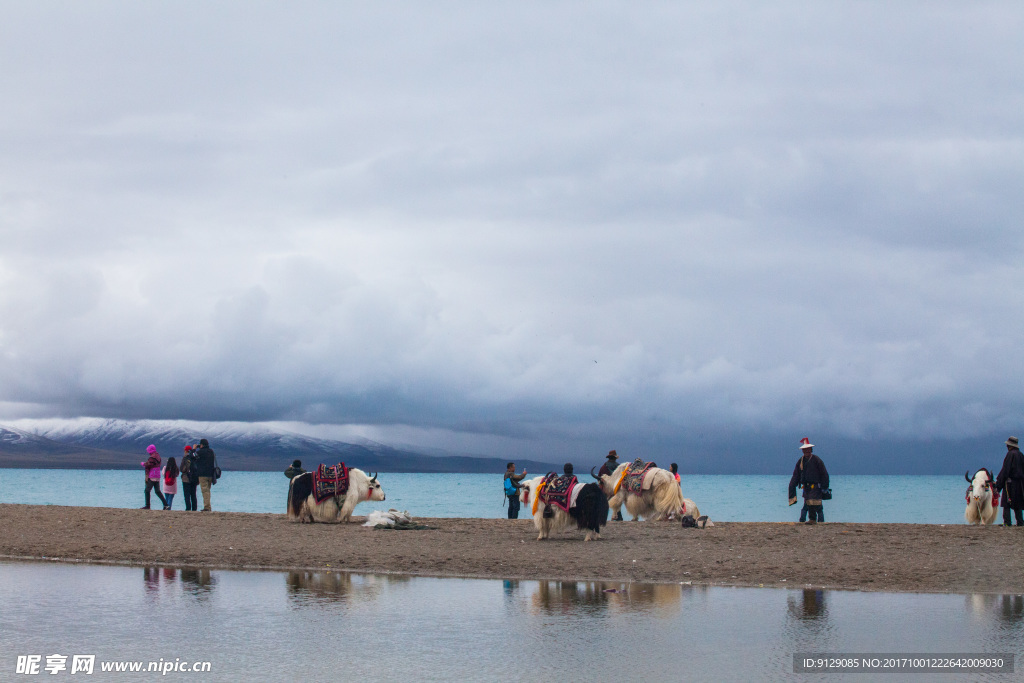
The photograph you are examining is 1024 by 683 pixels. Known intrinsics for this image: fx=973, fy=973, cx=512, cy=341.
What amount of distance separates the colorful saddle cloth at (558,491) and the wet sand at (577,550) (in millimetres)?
775

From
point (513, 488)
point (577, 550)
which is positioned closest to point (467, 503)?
point (513, 488)

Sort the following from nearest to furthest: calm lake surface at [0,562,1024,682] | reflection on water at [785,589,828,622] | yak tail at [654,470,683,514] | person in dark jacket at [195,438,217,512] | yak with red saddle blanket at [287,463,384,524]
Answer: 1. calm lake surface at [0,562,1024,682]
2. reflection on water at [785,589,828,622]
3. yak with red saddle blanket at [287,463,384,524]
4. yak tail at [654,470,683,514]
5. person in dark jacket at [195,438,217,512]

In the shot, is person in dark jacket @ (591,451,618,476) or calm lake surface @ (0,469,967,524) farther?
calm lake surface @ (0,469,967,524)

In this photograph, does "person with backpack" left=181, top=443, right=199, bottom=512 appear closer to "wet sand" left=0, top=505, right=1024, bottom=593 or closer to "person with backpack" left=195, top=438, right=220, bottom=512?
"person with backpack" left=195, top=438, right=220, bottom=512

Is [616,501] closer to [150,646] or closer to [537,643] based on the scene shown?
[537,643]

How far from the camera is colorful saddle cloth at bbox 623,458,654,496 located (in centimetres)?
2333

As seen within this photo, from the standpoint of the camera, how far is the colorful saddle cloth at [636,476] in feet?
76.5

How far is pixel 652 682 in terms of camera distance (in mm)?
8273

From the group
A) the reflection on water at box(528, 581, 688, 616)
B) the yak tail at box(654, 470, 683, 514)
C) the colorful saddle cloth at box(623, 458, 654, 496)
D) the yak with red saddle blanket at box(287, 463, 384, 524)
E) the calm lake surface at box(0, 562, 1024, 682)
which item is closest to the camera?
the calm lake surface at box(0, 562, 1024, 682)

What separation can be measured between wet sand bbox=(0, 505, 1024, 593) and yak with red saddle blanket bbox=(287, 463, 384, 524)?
60 centimetres

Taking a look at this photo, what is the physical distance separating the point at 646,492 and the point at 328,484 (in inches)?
295

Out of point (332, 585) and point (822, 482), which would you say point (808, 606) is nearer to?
point (332, 585)

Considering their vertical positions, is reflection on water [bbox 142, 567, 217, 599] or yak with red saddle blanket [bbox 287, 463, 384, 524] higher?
yak with red saddle blanket [bbox 287, 463, 384, 524]

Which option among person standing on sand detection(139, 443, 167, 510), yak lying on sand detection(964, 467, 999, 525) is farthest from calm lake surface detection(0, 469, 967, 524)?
yak lying on sand detection(964, 467, 999, 525)
